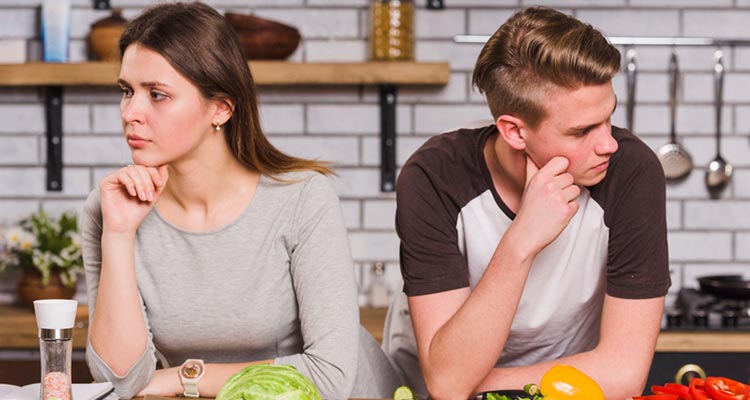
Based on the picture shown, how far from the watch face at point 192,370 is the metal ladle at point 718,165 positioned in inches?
87.6

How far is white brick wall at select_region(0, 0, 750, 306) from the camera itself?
3396mm

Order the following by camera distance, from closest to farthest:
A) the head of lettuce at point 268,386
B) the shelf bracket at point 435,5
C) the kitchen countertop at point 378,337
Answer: the head of lettuce at point 268,386, the kitchen countertop at point 378,337, the shelf bracket at point 435,5

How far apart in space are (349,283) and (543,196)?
449 mm

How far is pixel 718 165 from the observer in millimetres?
3395

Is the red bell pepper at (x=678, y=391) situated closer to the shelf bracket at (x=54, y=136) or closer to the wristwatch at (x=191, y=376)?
the wristwatch at (x=191, y=376)

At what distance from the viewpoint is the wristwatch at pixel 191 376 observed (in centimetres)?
183

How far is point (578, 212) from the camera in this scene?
1964 mm

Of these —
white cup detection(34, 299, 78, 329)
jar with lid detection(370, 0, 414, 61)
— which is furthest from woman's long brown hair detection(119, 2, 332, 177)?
jar with lid detection(370, 0, 414, 61)

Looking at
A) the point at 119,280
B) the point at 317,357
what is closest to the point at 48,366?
the point at 119,280

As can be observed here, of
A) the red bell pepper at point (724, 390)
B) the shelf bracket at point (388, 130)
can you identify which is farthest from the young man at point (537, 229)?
the shelf bracket at point (388, 130)

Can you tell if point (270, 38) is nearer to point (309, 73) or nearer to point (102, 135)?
point (309, 73)

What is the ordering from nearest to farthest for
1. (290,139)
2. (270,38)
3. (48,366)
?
(48,366)
(270,38)
(290,139)

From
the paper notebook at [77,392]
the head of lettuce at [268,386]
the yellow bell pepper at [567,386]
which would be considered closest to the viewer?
the head of lettuce at [268,386]

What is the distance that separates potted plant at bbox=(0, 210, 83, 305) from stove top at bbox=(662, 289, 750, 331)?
193 centimetres
